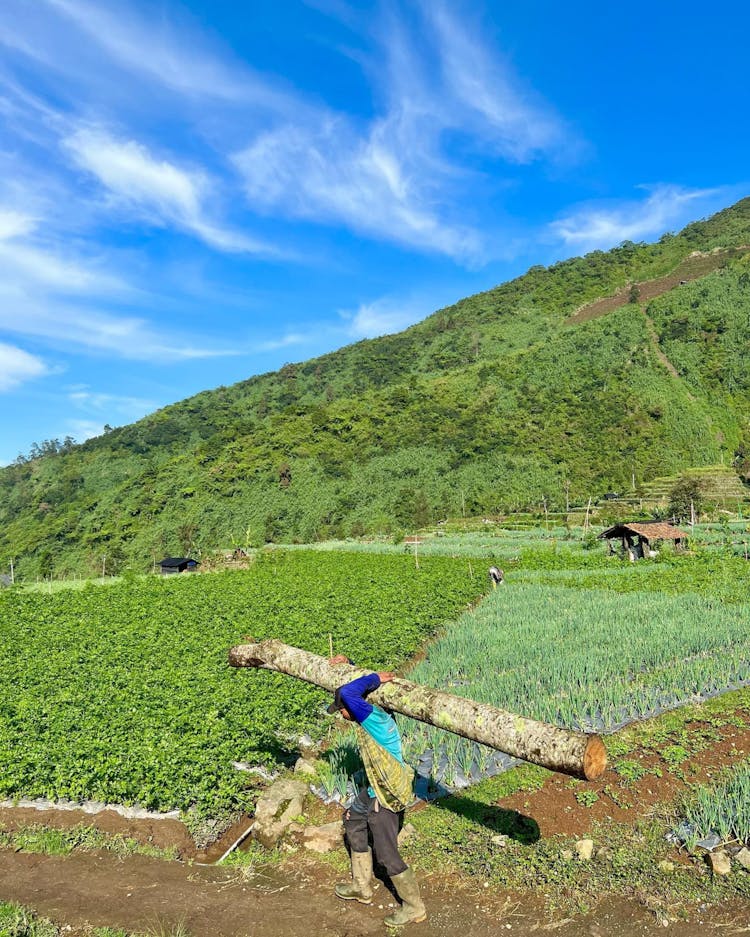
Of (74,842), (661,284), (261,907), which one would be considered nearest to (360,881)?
(261,907)

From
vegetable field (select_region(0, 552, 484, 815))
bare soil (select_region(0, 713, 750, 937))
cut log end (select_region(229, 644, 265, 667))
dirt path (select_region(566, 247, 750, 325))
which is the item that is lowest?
bare soil (select_region(0, 713, 750, 937))

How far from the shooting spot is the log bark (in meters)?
4.53

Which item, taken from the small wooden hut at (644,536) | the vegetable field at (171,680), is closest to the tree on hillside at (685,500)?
the small wooden hut at (644,536)

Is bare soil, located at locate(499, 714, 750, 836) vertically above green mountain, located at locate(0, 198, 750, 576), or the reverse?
green mountain, located at locate(0, 198, 750, 576)

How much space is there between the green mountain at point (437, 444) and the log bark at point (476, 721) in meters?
48.3

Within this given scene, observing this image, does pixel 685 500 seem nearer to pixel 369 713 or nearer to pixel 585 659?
pixel 585 659

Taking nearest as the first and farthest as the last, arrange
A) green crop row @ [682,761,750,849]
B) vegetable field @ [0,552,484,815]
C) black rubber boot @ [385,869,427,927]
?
black rubber boot @ [385,869,427,927] → green crop row @ [682,761,750,849] → vegetable field @ [0,552,484,815]

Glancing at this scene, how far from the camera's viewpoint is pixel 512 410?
3223 inches

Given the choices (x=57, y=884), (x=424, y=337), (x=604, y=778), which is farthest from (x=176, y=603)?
(x=424, y=337)

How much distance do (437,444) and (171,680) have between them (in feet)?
228

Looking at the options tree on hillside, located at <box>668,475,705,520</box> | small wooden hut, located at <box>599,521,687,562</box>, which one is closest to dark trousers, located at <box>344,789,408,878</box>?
small wooden hut, located at <box>599,521,687,562</box>

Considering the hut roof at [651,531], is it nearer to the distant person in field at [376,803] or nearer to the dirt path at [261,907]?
the dirt path at [261,907]

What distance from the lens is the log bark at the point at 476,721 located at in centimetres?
453

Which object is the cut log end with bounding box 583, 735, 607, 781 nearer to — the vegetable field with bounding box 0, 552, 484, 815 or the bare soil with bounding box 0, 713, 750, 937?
the bare soil with bounding box 0, 713, 750, 937
